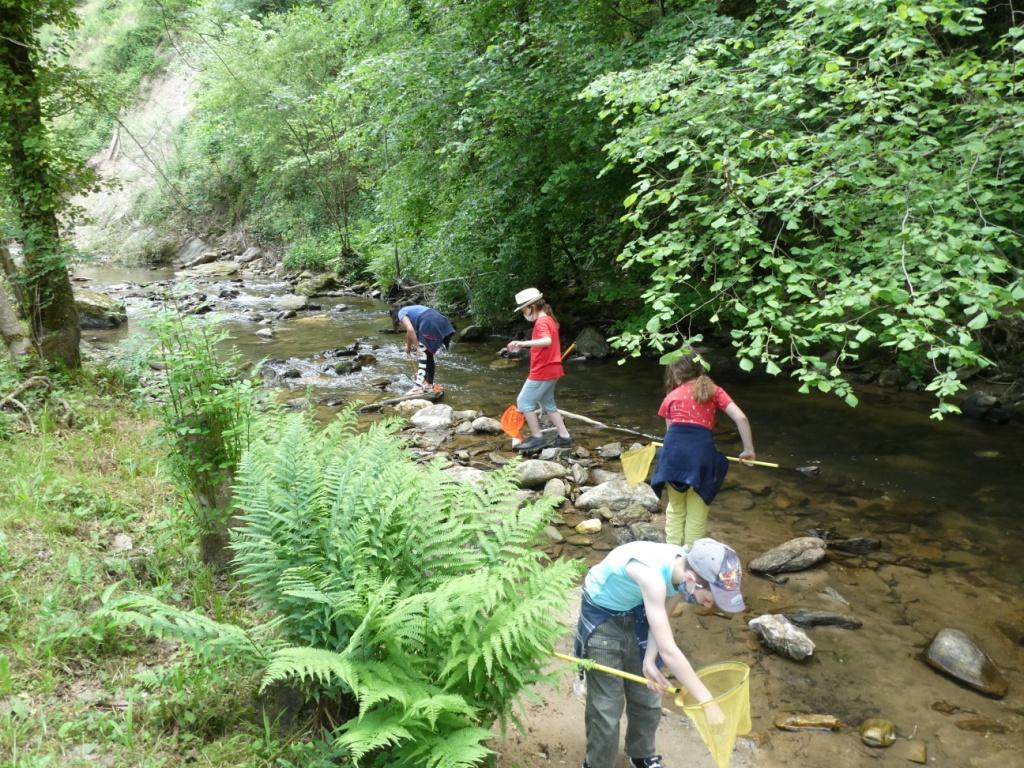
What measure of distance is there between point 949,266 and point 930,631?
8.49 ft

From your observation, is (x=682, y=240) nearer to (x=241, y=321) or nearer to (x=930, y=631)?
(x=930, y=631)

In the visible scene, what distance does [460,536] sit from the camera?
3.46m

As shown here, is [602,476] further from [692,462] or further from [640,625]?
[640,625]

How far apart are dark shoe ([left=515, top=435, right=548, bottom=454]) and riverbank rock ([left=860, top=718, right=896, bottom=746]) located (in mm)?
4632

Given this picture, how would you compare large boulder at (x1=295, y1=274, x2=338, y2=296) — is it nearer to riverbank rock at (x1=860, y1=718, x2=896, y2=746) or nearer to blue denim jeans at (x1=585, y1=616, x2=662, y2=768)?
blue denim jeans at (x1=585, y1=616, x2=662, y2=768)

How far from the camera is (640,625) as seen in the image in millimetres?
3145

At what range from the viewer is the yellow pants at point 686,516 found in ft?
16.1

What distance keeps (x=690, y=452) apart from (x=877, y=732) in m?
1.99

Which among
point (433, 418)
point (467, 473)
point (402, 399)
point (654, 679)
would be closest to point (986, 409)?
point (467, 473)

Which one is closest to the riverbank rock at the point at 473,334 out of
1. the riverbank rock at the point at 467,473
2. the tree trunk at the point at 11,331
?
the riverbank rock at the point at 467,473

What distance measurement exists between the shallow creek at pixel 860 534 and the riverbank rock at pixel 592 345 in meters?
0.52

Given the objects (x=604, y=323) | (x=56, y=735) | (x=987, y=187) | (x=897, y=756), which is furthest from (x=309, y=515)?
(x=604, y=323)

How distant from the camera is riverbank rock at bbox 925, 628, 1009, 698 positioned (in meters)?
4.06

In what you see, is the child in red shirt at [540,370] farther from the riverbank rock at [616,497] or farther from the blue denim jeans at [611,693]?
the blue denim jeans at [611,693]
